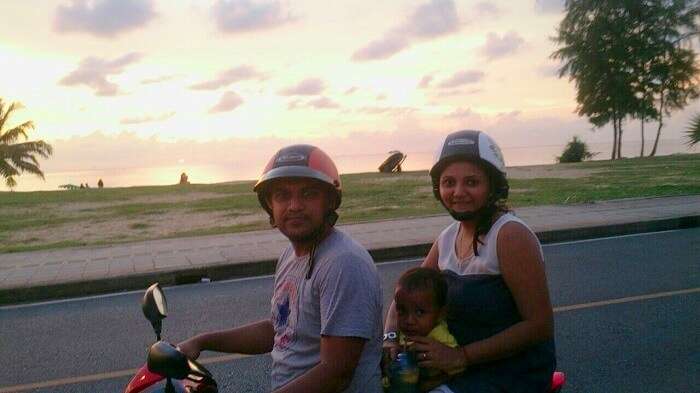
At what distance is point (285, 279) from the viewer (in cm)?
260

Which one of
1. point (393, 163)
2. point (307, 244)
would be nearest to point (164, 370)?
point (307, 244)

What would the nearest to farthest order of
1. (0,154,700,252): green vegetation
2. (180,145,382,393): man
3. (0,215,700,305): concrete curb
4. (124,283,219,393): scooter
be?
(124,283,219,393): scooter
(180,145,382,393): man
(0,215,700,305): concrete curb
(0,154,700,252): green vegetation

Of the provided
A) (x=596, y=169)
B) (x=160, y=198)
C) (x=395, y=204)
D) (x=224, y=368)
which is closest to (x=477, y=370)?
(x=224, y=368)

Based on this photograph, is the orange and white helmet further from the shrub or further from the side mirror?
the shrub

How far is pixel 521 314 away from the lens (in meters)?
2.59

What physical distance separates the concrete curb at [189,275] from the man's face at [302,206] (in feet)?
23.1

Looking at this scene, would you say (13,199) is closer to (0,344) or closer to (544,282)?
(0,344)

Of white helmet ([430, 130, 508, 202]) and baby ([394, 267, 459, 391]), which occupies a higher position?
white helmet ([430, 130, 508, 202])

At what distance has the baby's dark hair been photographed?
261cm

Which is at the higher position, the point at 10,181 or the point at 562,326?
the point at 10,181

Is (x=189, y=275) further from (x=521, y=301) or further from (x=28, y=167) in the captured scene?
(x=28, y=167)

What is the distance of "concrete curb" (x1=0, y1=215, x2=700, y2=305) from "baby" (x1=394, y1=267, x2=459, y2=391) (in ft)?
23.0

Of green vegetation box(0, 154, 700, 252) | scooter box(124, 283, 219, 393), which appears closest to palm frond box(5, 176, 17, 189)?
green vegetation box(0, 154, 700, 252)

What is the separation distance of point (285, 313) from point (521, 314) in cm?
90
